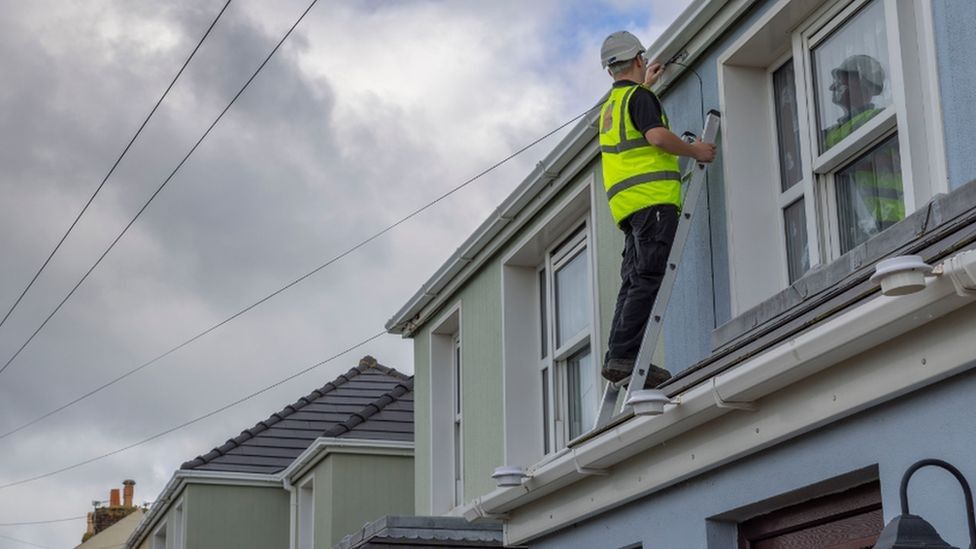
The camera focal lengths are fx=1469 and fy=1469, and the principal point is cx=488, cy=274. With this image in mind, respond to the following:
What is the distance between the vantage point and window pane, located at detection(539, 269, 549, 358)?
37.0ft

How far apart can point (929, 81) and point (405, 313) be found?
8.15m

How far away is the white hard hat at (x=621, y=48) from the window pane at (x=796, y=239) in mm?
1258

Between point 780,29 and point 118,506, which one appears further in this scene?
point 118,506

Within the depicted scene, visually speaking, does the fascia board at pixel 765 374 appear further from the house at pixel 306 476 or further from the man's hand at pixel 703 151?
the house at pixel 306 476

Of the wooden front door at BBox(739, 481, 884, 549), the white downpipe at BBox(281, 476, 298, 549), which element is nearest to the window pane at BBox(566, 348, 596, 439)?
the wooden front door at BBox(739, 481, 884, 549)

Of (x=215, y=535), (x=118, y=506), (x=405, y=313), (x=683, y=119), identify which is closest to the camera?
(x=683, y=119)

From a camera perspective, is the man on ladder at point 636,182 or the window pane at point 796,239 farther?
the man on ladder at point 636,182

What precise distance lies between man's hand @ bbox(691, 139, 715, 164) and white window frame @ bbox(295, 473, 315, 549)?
42.2 feet

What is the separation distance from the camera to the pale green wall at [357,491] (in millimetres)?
17938

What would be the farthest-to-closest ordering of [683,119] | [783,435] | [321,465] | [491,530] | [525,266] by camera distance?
[321,465], [525,266], [491,530], [683,119], [783,435]

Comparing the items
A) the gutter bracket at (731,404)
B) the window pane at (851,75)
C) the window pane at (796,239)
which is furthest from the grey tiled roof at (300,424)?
the gutter bracket at (731,404)

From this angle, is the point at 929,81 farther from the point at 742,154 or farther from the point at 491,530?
the point at 491,530

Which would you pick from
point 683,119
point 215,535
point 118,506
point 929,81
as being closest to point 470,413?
point 683,119

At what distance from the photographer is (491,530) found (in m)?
10.9
